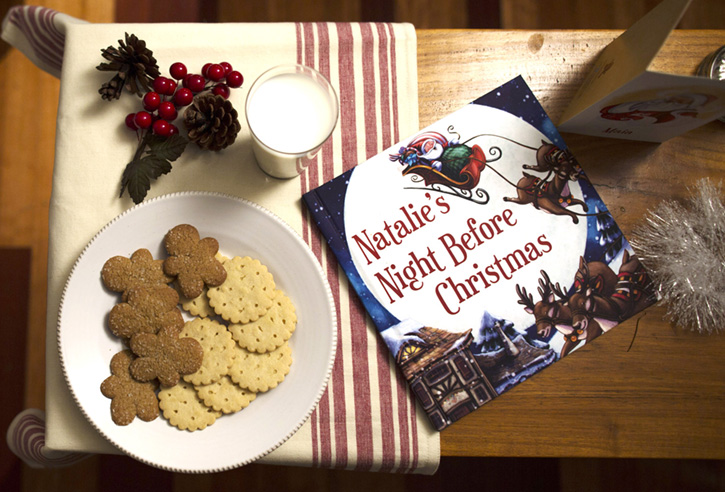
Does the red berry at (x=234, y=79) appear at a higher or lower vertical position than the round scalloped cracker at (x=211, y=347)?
higher

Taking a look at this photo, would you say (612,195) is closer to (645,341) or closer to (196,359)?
(645,341)

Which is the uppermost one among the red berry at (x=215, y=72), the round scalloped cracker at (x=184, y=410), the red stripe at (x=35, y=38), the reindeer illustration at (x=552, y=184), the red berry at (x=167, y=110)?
the red stripe at (x=35, y=38)

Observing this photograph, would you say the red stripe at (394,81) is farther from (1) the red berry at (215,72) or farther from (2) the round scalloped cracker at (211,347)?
(2) the round scalloped cracker at (211,347)

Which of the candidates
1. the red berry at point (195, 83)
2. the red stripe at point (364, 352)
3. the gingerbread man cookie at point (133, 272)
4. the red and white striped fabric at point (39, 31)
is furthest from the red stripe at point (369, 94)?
the red and white striped fabric at point (39, 31)

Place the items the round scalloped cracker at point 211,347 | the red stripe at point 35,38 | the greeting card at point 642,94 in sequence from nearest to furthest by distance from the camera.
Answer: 1. the greeting card at point 642,94
2. the round scalloped cracker at point 211,347
3. the red stripe at point 35,38

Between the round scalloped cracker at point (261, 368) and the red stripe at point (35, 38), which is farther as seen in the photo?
the red stripe at point (35, 38)

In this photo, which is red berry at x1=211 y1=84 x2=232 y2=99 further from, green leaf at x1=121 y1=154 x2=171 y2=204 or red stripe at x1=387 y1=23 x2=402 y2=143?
red stripe at x1=387 y1=23 x2=402 y2=143

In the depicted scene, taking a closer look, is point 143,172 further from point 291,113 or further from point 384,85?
point 384,85

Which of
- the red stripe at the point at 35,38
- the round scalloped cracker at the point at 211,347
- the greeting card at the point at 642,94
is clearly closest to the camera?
the greeting card at the point at 642,94
